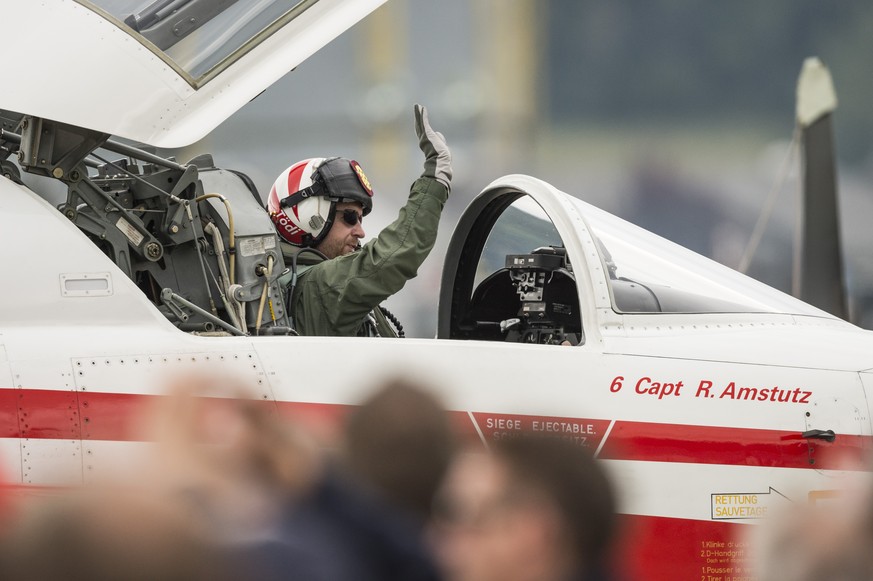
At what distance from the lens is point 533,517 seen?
1583mm

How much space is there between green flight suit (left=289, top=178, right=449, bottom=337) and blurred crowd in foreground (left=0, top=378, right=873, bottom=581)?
5.80ft

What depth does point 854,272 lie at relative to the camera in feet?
24.7

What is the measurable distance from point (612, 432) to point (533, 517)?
1.50m

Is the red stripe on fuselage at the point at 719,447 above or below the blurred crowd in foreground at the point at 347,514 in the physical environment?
below

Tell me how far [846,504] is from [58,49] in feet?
8.80

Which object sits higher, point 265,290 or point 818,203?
point 818,203

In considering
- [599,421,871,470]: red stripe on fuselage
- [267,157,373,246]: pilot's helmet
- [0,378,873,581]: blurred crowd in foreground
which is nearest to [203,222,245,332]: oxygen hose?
[267,157,373,246]: pilot's helmet

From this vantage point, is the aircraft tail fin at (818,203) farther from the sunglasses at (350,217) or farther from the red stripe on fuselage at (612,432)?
the red stripe on fuselage at (612,432)

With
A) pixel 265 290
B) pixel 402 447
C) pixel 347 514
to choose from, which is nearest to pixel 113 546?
pixel 347 514

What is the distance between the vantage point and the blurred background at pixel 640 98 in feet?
25.0

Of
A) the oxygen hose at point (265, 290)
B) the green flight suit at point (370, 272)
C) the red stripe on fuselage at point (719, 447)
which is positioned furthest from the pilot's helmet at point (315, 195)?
the red stripe on fuselage at point (719, 447)

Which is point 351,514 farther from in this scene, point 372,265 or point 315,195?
point 315,195

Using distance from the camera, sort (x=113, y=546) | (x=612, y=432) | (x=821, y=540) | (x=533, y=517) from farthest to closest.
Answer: (x=612, y=432) < (x=821, y=540) < (x=533, y=517) < (x=113, y=546)

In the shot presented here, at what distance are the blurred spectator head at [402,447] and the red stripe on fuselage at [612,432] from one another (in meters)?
1.12
